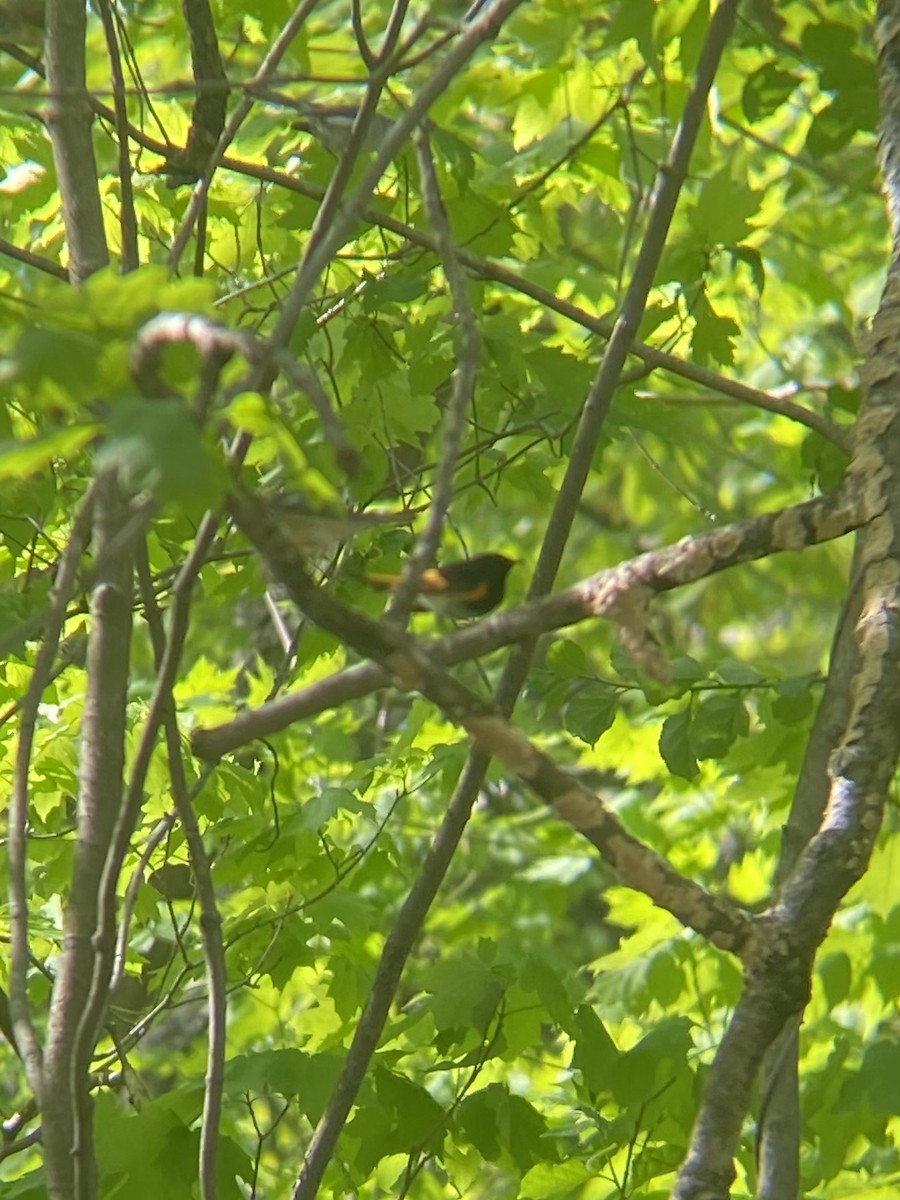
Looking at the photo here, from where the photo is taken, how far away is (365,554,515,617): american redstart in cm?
278

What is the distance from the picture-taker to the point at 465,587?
2.77 m

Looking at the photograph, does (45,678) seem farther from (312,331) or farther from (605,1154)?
(605,1154)

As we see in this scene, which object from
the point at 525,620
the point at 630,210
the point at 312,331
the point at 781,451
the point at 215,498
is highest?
the point at 781,451

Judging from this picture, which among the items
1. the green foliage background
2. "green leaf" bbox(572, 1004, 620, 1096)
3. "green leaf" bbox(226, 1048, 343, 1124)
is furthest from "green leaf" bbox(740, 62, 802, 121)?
"green leaf" bbox(226, 1048, 343, 1124)

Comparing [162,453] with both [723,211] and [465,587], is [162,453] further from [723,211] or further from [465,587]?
[465,587]

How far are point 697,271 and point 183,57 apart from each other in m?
1.49

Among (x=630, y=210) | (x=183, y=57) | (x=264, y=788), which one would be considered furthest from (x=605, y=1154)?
(x=183, y=57)

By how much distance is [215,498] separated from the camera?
0.88m

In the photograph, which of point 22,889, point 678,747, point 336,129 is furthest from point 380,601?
point 22,889

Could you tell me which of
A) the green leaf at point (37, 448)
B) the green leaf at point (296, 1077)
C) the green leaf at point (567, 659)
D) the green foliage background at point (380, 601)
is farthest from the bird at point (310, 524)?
the green leaf at point (37, 448)

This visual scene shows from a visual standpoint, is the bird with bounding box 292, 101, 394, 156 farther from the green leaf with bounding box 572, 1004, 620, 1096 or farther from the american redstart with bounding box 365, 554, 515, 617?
the green leaf with bounding box 572, 1004, 620, 1096

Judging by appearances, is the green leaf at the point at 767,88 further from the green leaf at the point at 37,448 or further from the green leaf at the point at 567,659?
the green leaf at the point at 37,448

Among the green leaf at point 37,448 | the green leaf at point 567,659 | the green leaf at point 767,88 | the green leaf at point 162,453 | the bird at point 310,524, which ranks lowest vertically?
the green leaf at point 162,453

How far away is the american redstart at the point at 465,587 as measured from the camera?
278cm
